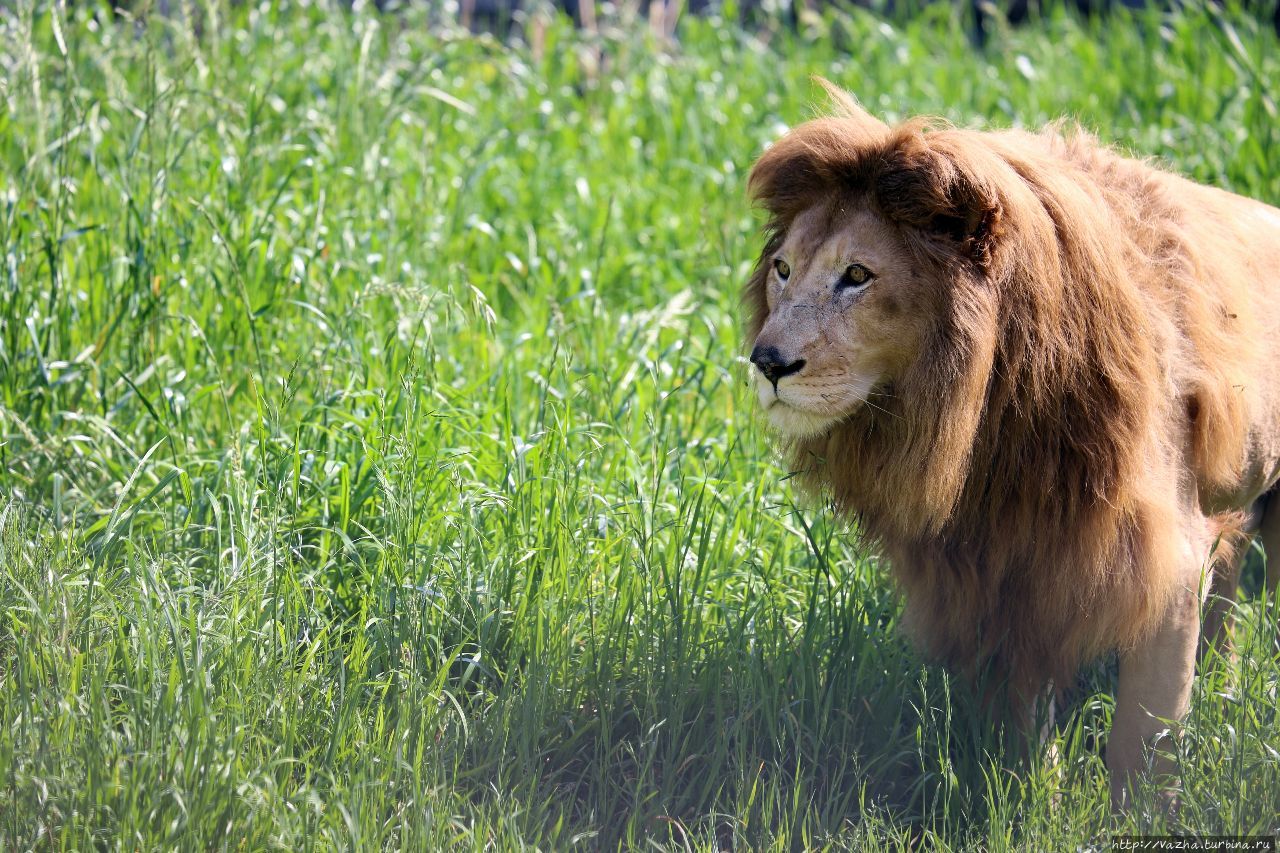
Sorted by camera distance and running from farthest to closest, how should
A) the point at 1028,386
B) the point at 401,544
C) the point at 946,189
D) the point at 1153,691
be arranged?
the point at 401,544
the point at 1153,691
the point at 1028,386
the point at 946,189

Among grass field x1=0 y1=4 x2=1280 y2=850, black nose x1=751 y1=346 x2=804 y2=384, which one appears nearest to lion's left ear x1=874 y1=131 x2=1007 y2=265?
black nose x1=751 y1=346 x2=804 y2=384

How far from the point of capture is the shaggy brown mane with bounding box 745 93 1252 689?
2.55 m

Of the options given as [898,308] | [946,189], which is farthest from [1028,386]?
[946,189]

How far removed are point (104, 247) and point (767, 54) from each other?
4.20 metres

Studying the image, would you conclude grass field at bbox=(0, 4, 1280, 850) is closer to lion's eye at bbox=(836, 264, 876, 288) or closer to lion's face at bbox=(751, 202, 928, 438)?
lion's face at bbox=(751, 202, 928, 438)

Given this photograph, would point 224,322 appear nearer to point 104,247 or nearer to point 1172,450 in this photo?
point 104,247

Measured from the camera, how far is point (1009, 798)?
312 centimetres

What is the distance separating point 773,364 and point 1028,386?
54 centimetres

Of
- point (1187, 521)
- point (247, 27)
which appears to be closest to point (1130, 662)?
point (1187, 521)

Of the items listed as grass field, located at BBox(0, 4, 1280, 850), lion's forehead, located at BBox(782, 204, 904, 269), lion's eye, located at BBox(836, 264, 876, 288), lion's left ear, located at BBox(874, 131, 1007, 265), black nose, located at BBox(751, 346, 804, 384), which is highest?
lion's left ear, located at BBox(874, 131, 1007, 265)

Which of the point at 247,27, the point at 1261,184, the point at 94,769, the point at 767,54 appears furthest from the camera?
the point at 767,54

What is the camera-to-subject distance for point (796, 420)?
260 cm

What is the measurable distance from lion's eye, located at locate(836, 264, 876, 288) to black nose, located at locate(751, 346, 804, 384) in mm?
202

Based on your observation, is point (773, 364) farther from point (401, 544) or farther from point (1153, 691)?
point (1153, 691)
